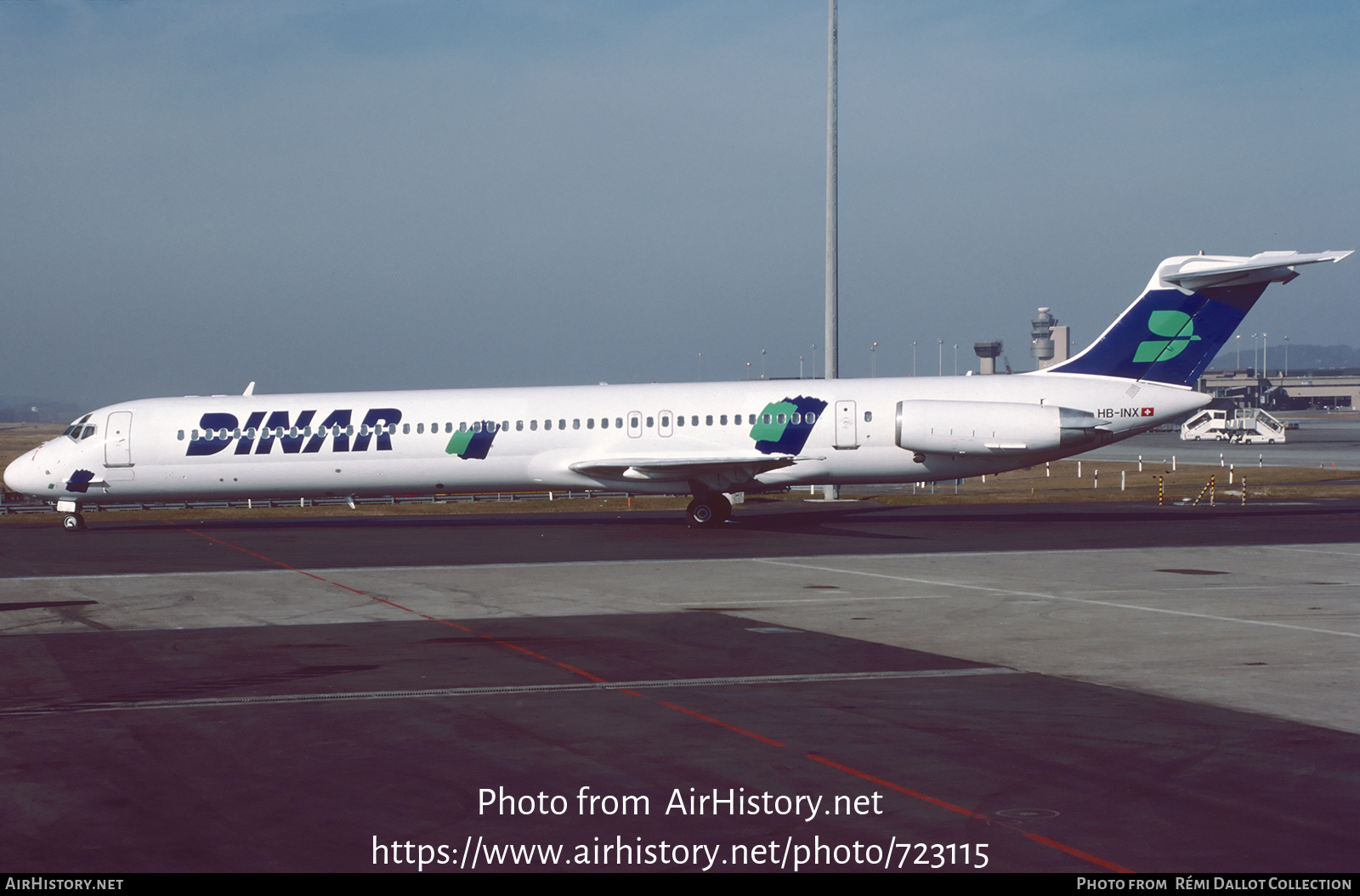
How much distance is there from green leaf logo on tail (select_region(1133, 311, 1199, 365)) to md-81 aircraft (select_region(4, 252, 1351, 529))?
4 cm

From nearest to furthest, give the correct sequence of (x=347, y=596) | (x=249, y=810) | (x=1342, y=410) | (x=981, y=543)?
(x=249, y=810), (x=347, y=596), (x=981, y=543), (x=1342, y=410)

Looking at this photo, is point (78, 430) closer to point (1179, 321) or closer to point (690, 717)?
point (690, 717)

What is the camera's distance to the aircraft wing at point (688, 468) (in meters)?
28.7

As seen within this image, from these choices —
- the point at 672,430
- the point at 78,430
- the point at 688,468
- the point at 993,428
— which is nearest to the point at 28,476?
the point at 78,430

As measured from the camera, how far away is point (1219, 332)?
28953 millimetres

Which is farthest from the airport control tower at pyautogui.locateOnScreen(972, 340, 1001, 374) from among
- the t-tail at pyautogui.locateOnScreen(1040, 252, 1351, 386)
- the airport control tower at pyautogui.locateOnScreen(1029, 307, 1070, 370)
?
the t-tail at pyautogui.locateOnScreen(1040, 252, 1351, 386)

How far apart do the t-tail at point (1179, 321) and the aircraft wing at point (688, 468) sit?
8.22 meters

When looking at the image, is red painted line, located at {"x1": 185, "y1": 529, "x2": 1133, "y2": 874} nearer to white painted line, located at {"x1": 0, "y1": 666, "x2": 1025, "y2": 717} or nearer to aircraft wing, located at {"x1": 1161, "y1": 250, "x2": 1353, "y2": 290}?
white painted line, located at {"x1": 0, "y1": 666, "x2": 1025, "y2": 717}

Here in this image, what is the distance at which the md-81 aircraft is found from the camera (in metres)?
28.9

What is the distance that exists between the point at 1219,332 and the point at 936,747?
2326 centimetres

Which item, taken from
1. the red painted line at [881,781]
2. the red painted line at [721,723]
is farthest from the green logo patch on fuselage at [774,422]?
the red painted line at [721,723]

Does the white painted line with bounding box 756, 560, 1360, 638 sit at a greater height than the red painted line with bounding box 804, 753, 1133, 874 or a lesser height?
lesser

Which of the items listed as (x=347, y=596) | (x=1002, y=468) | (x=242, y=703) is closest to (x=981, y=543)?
(x=1002, y=468)

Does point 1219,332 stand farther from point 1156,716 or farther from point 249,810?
point 249,810
